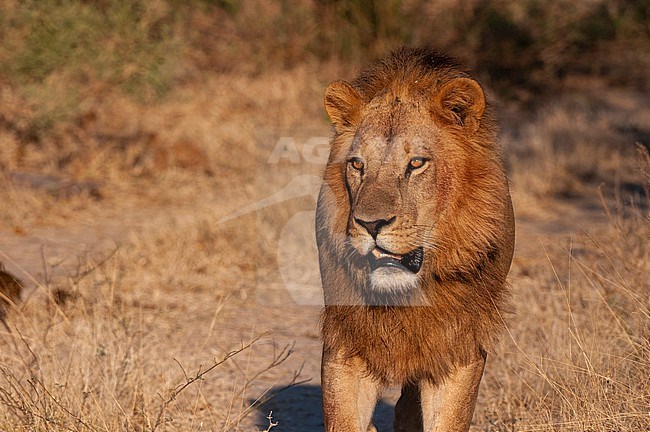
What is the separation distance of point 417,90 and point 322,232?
55 cm

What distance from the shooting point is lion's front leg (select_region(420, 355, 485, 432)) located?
130 inches

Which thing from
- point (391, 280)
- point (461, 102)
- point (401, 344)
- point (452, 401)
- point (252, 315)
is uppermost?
point (461, 102)

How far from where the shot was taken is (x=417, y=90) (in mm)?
3324

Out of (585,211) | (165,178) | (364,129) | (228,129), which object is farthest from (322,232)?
(228,129)

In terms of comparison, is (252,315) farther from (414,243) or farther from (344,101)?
(414,243)

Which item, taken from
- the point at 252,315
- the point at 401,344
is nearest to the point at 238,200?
the point at 252,315

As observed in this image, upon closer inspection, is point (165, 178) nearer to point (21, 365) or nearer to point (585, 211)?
point (585, 211)

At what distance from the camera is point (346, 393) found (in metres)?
3.28

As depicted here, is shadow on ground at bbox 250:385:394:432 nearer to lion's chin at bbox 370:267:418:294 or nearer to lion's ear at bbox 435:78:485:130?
lion's chin at bbox 370:267:418:294

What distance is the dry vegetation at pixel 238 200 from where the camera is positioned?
13.5 feet

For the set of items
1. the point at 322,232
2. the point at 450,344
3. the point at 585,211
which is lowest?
the point at 585,211

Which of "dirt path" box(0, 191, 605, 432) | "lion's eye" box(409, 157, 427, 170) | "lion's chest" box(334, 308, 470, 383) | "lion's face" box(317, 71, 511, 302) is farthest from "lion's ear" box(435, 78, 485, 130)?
"dirt path" box(0, 191, 605, 432)

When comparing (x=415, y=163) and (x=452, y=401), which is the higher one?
(x=415, y=163)

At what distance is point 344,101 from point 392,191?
444 mm
